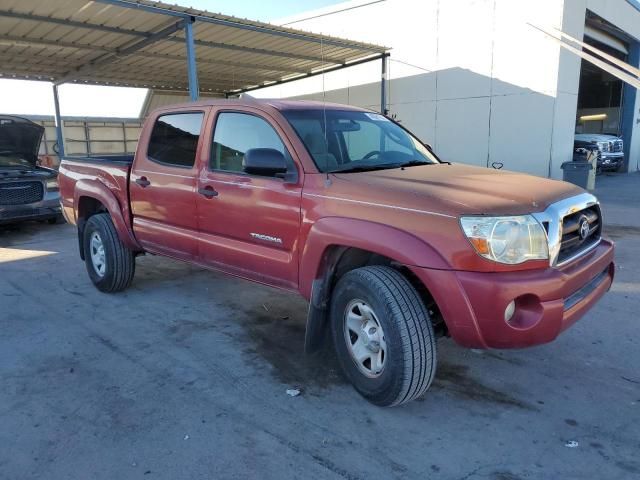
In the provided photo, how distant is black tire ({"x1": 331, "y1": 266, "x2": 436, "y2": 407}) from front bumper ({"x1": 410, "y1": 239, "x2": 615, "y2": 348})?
6.7 inches

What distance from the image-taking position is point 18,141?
370 inches

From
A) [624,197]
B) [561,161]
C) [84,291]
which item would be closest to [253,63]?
[561,161]

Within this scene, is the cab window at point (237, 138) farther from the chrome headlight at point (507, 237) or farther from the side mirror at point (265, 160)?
the chrome headlight at point (507, 237)

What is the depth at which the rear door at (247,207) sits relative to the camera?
351cm

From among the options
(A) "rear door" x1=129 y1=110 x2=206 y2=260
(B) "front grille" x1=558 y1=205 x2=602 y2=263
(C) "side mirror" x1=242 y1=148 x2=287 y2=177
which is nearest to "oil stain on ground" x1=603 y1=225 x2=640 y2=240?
(B) "front grille" x1=558 y1=205 x2=602 y2=263

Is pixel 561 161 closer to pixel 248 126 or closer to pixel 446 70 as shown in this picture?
pixel 446 70

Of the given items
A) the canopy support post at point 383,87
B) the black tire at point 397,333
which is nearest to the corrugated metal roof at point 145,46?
the canopy support post at point 383,87

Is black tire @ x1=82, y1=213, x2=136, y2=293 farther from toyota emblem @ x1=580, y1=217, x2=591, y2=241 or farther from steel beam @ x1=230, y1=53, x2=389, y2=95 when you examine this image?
steel beam @ x1=230, y1=53, x2=389, y2=95

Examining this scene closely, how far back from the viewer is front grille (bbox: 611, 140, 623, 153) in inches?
720

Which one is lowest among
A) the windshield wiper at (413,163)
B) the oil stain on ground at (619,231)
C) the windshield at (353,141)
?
the oil stain on ground at (619,231)

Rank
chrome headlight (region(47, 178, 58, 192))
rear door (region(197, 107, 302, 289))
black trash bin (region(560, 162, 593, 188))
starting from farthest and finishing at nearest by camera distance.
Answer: black trash bin (region(560, 162, 593, 188))
chrome headlight (region(47, 178, 58, 192))
rear door (region(197, 107, 302, 289))

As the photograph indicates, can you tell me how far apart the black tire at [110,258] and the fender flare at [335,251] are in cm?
258

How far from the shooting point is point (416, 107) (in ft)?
54.4

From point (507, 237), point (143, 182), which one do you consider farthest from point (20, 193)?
point (507, 237)
